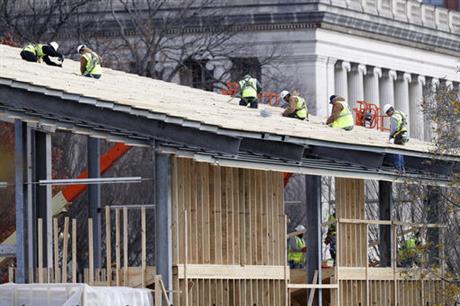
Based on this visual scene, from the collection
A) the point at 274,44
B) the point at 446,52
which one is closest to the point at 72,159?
the point at 274,44

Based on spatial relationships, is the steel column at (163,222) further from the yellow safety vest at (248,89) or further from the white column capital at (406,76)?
the white column capital at (406,76)

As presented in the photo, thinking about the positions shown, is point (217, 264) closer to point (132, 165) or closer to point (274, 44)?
point (132, 165)

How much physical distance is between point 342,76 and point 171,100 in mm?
91748

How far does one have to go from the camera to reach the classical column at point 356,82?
148 m

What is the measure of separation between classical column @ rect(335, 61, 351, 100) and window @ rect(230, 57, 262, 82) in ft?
49.8

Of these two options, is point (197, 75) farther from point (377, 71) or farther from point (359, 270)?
point (359, 270)

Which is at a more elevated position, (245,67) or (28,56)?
(245,67)

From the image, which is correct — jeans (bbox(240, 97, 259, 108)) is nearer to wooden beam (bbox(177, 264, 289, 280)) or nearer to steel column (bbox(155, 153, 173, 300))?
A: wooden beam (bbox(177, 264, 289, 280))

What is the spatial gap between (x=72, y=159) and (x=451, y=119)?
29.9 metres

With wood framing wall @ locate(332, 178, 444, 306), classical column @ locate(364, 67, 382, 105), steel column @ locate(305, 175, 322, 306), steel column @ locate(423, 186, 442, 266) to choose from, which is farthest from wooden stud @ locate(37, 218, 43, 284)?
classical column @ locate(364, 67, 382, 105)

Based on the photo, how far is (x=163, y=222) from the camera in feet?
167

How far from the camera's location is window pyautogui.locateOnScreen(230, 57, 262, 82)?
12625cm

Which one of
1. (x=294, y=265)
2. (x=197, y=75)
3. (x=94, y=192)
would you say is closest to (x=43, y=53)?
(x=94, y=192)

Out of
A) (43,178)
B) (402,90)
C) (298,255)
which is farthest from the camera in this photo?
(402,90)
